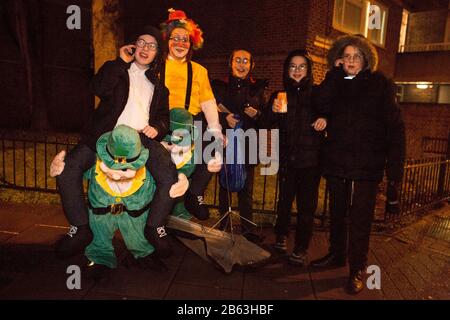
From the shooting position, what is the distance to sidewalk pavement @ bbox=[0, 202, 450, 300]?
3174 millimetres

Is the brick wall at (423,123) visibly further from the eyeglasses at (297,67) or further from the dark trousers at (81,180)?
the dark trousers at (81,180)

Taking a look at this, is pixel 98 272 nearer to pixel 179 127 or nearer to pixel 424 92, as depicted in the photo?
pixel 179 127

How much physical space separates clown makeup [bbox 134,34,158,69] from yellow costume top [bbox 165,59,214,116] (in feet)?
1.10

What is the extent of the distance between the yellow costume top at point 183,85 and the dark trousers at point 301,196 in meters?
1.10

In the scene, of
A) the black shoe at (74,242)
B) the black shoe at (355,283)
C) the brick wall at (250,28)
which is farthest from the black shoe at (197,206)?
the brick wall at (250,28)

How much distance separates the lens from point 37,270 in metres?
3.44

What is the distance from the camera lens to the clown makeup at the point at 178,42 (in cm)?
353

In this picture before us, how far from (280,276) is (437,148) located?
1317cm

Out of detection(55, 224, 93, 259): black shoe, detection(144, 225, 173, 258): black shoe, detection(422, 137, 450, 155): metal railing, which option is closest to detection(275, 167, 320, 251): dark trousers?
detection(144, 225, 173, 258): black shoe

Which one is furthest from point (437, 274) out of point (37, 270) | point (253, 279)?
point (37, 270)

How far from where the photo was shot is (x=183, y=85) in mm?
3635

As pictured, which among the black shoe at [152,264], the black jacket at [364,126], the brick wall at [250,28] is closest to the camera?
the black jacket at [364,126]

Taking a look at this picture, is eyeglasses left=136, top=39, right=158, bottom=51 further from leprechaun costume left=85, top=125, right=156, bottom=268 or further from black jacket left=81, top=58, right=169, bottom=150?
leprechaun costume left=85, top=125, right=156, bottom=268
